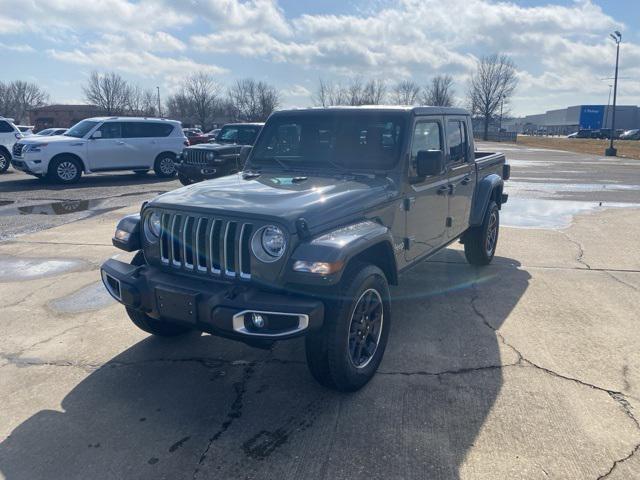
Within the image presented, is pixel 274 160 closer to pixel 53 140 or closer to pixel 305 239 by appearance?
pixel 305 239

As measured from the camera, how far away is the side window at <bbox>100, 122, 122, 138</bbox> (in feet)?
50.1

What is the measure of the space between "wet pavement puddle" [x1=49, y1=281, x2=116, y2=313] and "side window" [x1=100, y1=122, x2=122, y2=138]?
1110cm

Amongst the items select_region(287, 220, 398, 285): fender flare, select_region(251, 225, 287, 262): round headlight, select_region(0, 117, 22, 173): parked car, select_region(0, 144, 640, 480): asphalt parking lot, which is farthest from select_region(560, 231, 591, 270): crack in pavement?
select_region(0, 117, 22, 173): parked car

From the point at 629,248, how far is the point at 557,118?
153580 millimetres

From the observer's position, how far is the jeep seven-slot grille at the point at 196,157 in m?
12.8

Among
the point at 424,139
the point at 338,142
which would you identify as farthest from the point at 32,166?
the point at 424,139

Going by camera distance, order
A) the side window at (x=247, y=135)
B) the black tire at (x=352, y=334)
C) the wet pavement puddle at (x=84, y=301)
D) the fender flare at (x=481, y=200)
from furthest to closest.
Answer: the side window at (x=247, y=135)
the fender flare at (x=481, y=200)
the wet pavement puddle at (x=84, y=301)
the black tire at (x=352, y=334)

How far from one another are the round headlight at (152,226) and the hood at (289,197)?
10cm

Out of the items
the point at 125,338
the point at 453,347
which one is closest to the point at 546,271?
the point at 453,347

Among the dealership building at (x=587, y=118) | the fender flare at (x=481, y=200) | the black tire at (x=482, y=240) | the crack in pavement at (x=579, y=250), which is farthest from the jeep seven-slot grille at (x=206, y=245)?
the dealership building at (x=587, y=118)

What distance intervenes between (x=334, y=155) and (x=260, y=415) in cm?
225

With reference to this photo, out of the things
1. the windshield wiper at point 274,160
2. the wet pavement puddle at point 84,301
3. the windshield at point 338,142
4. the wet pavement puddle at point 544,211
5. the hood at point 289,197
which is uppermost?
the windshield at point 338,142

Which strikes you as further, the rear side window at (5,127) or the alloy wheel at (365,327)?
the rear side window at (5,127)

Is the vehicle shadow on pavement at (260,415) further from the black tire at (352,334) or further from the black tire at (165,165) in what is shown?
the black tire at (165,165)
